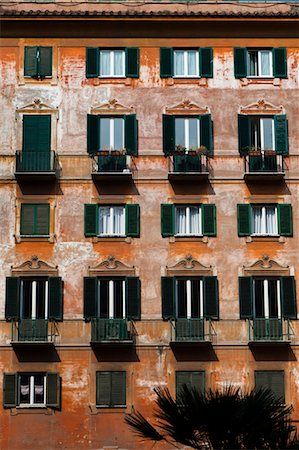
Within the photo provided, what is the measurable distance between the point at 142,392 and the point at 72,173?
32.9 ft

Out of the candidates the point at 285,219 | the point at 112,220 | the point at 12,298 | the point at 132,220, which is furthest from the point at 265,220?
the point at 12,298

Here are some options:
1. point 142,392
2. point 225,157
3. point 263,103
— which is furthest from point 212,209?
point 142,392

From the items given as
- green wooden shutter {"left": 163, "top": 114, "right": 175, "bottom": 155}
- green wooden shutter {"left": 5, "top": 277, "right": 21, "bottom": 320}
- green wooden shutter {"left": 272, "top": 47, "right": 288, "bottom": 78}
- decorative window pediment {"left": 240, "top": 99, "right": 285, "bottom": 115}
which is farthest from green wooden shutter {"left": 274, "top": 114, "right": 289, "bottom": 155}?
green wooden shutter {"left": 5, "top": 277, "right": 21, "bottom": 320}

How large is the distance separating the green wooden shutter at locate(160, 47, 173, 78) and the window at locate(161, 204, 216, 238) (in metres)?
6.14

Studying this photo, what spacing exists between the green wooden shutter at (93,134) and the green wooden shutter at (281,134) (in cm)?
791

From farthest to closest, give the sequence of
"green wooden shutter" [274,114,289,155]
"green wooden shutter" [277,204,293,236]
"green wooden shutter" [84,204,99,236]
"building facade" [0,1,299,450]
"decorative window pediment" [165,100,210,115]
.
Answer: "decorative window pediment" [165,100,210,115], "green wooden shutter" [274,114,289,155], "green wooden shutter" [277,204,293,236], "green wooden shutter" [84,204,99,236], "building facade" [0,1,299,450]

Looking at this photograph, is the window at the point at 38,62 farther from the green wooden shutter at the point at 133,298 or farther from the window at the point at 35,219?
the green wooden shutter at the point at 133,298

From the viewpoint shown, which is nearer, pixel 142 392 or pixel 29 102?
pixel 142 392

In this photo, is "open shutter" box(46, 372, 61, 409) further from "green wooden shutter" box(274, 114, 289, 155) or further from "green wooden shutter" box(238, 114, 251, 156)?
"green wooden shutter" box(274, 114, 289, 155)

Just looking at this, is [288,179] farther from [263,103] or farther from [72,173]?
[72,173]

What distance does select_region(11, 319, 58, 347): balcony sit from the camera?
4303cm

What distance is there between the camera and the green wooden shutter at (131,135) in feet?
148

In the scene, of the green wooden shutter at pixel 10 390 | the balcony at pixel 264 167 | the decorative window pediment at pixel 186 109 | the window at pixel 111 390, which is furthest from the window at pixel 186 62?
the green wooden shutter at pixel 10 390

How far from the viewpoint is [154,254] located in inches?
1746
